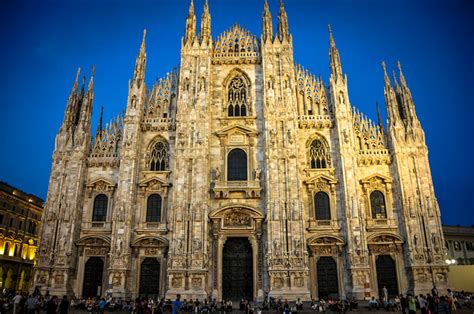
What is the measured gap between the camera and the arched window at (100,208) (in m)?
28.4

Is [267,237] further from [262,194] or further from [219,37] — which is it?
[219,37]

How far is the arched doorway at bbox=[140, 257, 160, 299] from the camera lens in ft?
86.4

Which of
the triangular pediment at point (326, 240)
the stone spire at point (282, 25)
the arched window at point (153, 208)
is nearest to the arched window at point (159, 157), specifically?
the arched window at point (153, 208)

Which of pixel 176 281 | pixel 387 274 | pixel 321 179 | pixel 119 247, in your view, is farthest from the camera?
pixel 321 179

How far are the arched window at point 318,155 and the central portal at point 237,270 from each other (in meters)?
7.73

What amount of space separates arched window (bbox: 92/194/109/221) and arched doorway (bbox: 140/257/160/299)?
15.9 feet

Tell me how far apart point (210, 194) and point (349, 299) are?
11.8 metres

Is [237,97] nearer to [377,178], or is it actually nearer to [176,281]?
[377,178]

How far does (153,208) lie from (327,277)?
13.4 metres

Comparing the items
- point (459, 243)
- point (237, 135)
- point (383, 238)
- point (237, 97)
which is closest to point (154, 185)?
point (237, 135)

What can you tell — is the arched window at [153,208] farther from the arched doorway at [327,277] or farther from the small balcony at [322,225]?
the arched doorway at [327,277]

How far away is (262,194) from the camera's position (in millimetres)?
27641

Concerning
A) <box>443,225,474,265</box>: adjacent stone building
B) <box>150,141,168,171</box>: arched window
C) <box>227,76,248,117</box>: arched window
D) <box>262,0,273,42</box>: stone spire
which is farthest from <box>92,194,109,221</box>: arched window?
<box>443,225,474,265</box>: adjacent stone building

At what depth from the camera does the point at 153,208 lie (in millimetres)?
28250
